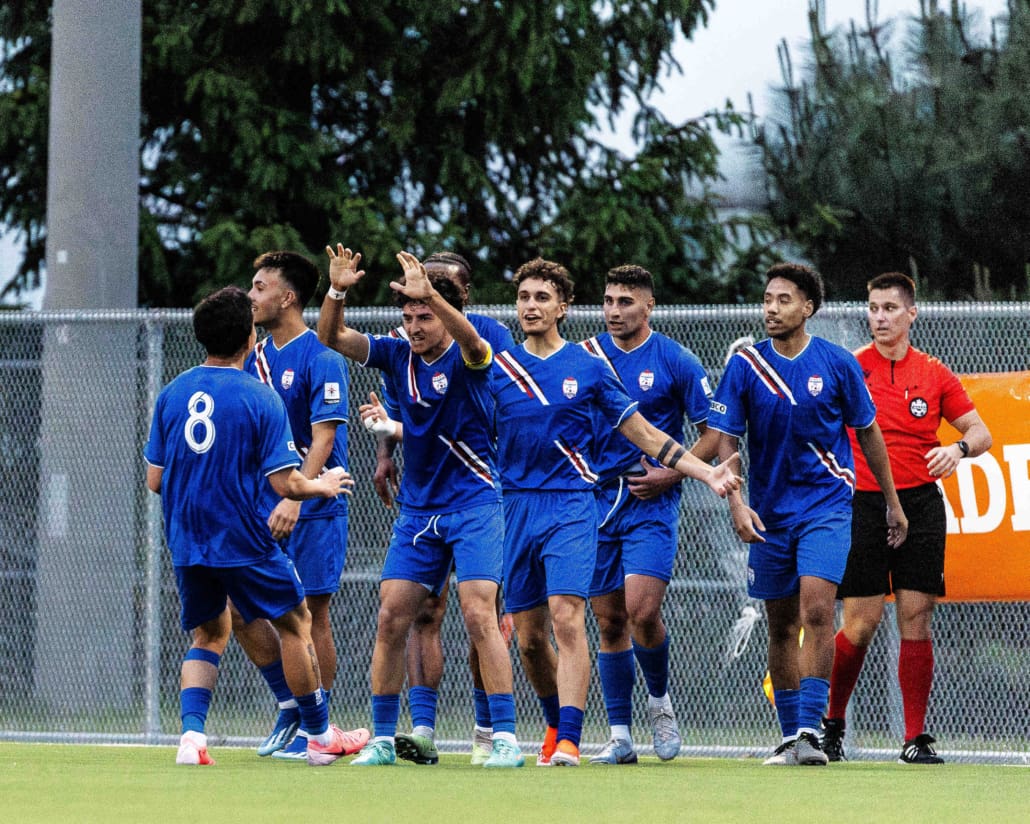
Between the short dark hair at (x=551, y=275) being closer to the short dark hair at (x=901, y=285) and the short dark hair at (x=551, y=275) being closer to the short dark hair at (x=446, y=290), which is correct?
the short dark hair at (x=446, y=290)

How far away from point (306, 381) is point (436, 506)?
1034mm

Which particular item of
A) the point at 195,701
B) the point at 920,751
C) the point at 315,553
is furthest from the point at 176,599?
the point at 920,751

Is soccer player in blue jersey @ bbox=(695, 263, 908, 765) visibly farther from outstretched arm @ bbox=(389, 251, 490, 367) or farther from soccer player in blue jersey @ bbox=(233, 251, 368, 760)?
soccer player in blue jersey @ bbox=(233, 251, 368, 760)

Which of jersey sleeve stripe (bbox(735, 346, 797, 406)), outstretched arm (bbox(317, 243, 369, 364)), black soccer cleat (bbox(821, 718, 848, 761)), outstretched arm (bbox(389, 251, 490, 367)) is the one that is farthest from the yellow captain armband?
black soccer cleat (bbox(821, 718, 848, 761))

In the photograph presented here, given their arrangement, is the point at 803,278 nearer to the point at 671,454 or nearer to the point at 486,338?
the point at 671,454

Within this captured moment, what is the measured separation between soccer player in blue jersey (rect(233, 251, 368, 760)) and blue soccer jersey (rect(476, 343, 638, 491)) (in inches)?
32.2

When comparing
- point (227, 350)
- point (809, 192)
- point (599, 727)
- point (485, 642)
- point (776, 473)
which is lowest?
point (599, 727)

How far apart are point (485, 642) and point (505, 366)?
4.14 ft

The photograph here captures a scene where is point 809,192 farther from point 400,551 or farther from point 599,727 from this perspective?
point 400,551

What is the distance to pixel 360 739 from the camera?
29.5 feet

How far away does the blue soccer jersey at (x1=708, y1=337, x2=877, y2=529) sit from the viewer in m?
8.52

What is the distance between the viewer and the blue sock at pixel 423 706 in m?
8.46

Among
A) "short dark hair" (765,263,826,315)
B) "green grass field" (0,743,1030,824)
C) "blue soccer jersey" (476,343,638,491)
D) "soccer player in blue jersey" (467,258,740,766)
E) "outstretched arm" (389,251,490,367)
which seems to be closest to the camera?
"green grass field" (0,743,1030,824)

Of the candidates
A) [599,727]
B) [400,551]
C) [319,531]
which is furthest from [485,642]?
[599,727]
